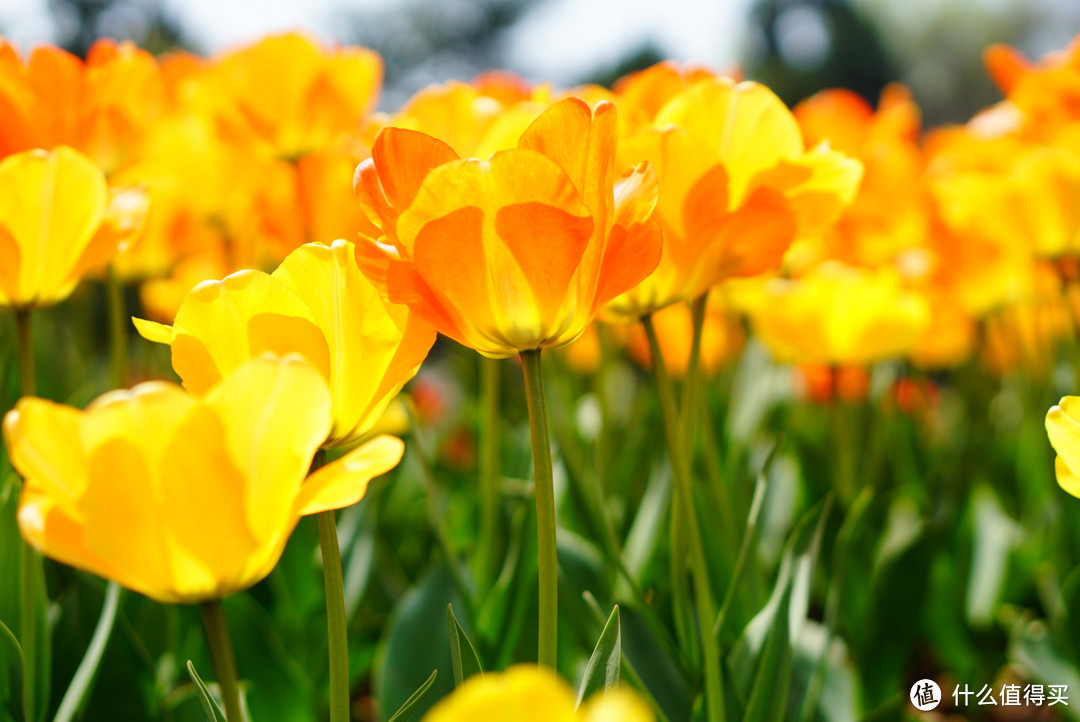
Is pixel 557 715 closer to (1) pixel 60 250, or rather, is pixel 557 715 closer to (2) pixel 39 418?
(2) pixel 39 418

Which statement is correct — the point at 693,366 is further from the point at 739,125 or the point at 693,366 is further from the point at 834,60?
the point at 834,60

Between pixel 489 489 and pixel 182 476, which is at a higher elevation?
pixel 182 476

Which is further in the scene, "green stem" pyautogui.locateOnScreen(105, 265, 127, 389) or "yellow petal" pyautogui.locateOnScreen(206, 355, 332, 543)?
"green stem" pyautogui.locateOnScreen(105, 265, 127, 389)

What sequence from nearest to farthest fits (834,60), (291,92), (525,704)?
1. (525,704)
2. (291,92)
3. (834,60)

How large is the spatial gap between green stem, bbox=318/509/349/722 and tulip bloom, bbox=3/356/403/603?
71 millimetres

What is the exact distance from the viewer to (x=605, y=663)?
0.45m

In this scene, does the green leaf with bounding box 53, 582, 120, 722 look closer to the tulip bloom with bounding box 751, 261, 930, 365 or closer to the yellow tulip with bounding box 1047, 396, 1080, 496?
the yellow tulip with bounding box 1047, 396, 1080, 496

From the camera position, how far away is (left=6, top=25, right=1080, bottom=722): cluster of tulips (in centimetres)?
34

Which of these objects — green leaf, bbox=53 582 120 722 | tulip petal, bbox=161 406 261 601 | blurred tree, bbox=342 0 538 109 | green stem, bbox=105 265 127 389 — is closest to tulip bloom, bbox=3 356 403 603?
tulip petal, bbox=161 406 261 601

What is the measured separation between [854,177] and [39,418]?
52 cm

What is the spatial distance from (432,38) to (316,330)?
62.4ft

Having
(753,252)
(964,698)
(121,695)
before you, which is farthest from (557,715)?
(964,698)

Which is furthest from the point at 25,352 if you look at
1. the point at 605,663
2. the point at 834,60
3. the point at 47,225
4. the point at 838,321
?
the point at 834,60

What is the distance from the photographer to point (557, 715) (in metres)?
0.24
